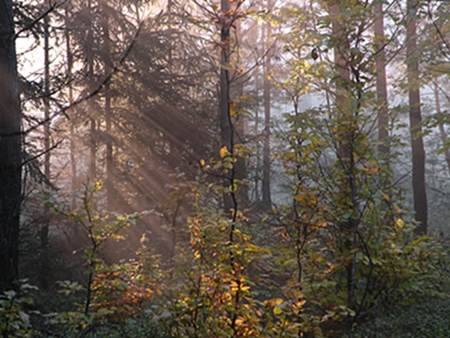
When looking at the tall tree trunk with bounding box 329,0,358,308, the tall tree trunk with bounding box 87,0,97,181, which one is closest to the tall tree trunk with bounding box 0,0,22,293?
the tall tree trunk with bounding box 329,0,358,308

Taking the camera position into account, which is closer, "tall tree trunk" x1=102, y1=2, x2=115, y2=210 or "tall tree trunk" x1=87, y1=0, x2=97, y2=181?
"tall tree trunk" x1=87, y1=0, x2=97, y2=181

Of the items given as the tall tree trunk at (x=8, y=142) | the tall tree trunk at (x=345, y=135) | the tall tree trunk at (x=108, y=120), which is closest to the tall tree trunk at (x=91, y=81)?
the tall tree trunk at (x=108, y=120)

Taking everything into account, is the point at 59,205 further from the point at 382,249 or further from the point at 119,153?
the point at 119,153

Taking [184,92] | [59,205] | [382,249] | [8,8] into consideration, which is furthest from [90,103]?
[382,249]

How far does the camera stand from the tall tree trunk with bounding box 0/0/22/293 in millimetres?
4094

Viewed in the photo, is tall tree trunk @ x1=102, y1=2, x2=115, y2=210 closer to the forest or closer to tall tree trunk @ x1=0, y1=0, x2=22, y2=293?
the forest

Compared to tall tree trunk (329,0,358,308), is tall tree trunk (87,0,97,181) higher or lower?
higher

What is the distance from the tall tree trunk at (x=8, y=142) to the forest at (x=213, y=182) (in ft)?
0.06

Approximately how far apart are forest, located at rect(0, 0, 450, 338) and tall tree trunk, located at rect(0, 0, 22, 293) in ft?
0.06

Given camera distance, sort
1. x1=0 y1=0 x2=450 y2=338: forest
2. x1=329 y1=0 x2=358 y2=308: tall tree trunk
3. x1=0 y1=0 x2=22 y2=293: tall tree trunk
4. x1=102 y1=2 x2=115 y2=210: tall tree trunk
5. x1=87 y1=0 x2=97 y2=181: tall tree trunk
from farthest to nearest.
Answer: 1. x1=102 y1=2 x2=115 y2=210: tall tree trunk
2. x1=87 y1=0 x2=97 y2=181: tall tree trunk
3. x1=0 y1=0 x2=22 y2=293: tall tree trunk
4. x1=329 y1=0 x2=358 y2=308: tall tree trunk
5. x1=0 y1=0 x2=450 y2=338: forest

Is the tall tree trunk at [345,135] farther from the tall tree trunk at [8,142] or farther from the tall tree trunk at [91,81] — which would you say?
the tall tree trunk at [91,81]

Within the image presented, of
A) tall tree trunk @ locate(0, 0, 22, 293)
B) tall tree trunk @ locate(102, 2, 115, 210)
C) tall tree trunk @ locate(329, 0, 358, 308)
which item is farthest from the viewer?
tall tree trunk @ locate(102, 2, 115, 210)

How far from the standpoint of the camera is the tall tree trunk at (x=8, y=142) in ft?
13.4

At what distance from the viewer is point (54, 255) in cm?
935
